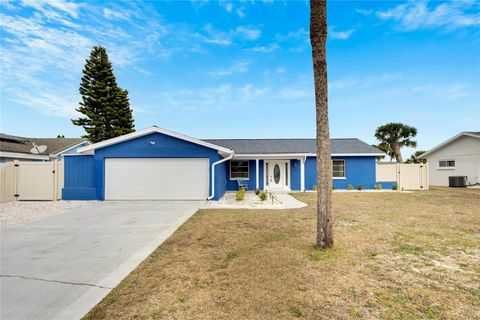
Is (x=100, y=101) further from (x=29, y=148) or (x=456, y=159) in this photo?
(x=456, y=159)

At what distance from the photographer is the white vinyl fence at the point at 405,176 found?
1852 cm

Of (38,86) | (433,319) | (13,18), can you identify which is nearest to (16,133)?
(38,86)

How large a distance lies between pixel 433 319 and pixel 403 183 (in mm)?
19132

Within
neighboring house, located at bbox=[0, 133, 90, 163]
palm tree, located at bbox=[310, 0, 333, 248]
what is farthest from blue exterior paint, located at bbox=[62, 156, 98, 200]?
palm tree, located at bbox=[310, 0, 333, 248]

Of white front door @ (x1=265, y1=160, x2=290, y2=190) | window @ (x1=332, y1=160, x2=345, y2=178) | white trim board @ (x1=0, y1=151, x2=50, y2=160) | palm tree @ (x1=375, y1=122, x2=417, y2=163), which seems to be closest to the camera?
white trim board @ (x1=0, y1=151, x2=50, y2=160)

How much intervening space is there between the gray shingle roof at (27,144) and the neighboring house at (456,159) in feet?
116

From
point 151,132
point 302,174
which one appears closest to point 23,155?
point 151,132

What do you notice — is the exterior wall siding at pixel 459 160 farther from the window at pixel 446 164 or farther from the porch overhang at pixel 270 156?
the porch overhang at pixel 270 156

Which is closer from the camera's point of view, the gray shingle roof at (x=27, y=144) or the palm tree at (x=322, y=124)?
the palm tree at (x=322, y=124)

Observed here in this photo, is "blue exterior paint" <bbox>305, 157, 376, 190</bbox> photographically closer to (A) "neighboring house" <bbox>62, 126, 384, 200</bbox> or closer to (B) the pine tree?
(A) "neighboring house" <bbox>62, 126, 384, 200</bbox>

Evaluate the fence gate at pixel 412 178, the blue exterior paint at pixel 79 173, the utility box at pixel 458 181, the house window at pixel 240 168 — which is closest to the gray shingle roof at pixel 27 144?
the blue exterior paint at pixel 79 173

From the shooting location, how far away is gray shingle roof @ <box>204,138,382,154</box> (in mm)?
18344

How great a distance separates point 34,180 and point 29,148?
981 centimetres

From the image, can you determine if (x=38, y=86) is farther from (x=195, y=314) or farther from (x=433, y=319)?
(x=433, y=319)
